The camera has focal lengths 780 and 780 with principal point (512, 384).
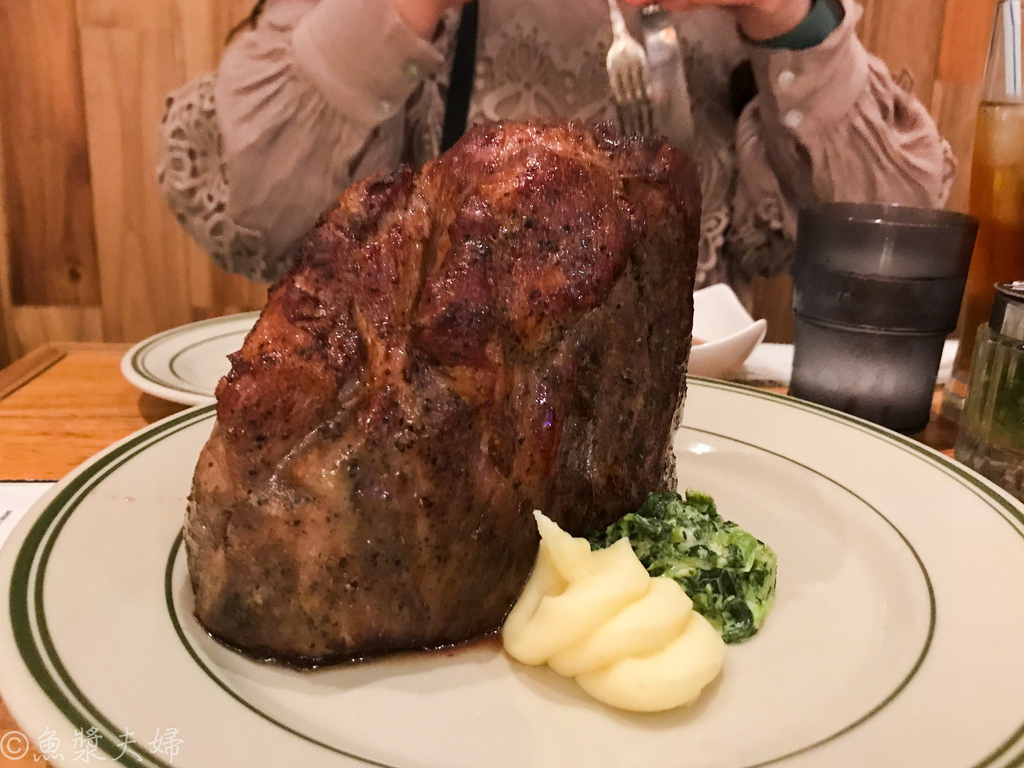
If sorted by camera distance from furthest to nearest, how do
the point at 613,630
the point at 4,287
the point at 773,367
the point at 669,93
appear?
the point at 4,287 → the point at 773,367 → the point at 669,93 → the point at 613,630

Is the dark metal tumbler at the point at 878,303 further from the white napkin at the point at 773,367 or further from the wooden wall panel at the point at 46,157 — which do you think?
the wooden wall panel at the point at 46,157

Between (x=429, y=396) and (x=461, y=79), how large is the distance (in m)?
2.32

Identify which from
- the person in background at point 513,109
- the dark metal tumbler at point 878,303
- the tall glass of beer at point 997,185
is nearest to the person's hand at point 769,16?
the person in background at point 513,109

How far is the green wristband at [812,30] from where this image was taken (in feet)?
8.18

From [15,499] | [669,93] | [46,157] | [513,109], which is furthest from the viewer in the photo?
[46,157]

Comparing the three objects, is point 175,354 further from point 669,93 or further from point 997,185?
point 997,185

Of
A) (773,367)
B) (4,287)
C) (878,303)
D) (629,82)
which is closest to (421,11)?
(629,82)

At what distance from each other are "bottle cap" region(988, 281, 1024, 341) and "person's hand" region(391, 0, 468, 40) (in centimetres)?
183

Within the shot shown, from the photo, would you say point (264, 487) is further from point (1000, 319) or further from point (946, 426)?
point (946, 426)

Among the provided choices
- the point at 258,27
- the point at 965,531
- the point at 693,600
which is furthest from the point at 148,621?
the point at 258,27

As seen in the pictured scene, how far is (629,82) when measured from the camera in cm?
139

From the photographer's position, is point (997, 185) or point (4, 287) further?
point (4, 287)

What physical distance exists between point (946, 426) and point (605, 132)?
1.27 meters

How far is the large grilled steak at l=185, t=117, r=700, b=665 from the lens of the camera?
929 millimetres
